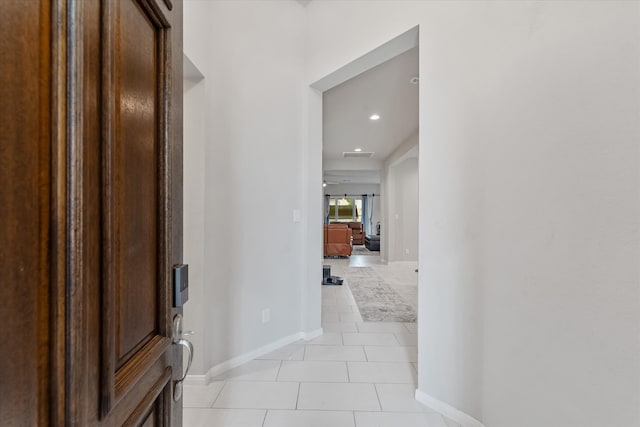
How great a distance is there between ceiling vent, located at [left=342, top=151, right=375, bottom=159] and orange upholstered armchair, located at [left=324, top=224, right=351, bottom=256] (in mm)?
2011

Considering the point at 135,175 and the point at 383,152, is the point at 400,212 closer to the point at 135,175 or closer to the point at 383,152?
the point at 383,152

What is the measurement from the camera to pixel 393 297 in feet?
14.5

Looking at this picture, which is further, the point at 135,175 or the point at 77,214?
the point at 135,175

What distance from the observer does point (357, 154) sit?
24.4ft

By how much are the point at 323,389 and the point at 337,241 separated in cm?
633

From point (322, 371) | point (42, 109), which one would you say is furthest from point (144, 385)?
point (322, 371)

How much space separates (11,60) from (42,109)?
59 mm

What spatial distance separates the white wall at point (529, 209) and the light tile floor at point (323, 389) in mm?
294

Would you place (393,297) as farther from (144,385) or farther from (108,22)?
(108,22)

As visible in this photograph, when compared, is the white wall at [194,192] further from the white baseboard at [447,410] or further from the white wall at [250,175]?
the white baseboard at [447,410]

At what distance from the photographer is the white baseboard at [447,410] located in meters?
1.67

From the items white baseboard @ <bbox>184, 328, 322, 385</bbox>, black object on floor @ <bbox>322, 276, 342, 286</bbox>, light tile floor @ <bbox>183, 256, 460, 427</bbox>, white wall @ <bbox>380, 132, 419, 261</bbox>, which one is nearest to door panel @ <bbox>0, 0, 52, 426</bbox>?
light tile floor @ <bbox>183, 256, 460, 427</bbox>

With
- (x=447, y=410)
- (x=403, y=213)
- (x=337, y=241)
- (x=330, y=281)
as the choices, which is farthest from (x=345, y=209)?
(x=447, y=410)

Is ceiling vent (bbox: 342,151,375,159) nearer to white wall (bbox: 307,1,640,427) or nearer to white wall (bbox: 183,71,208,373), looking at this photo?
white wall (bbox: 307,1,640,427)
